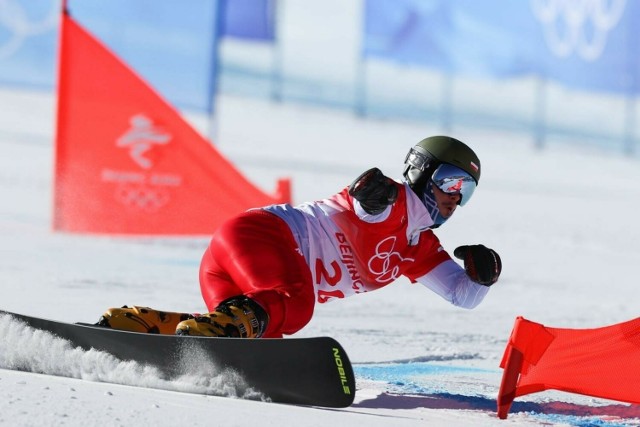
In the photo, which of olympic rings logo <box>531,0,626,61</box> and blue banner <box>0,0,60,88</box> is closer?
blue banner <box>0,0,60,88</box>

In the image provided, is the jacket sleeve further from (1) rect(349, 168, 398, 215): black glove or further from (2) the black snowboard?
(2) the black snowboard

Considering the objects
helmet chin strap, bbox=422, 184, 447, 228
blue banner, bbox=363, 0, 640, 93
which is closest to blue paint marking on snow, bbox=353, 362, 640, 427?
helmet chin strap, bbox=422, 184, 447, 228

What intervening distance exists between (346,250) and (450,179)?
19.3 inches

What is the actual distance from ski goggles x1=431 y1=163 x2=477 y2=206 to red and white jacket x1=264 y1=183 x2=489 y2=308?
0.37 feet

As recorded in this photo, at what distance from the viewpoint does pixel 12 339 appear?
12.8ft

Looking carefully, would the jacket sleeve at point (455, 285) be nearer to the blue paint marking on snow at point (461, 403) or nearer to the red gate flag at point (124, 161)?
the blue paint marking on snow at point (461, 403)

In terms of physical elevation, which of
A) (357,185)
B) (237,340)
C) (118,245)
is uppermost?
(357,185)

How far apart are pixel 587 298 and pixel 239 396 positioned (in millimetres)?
4557

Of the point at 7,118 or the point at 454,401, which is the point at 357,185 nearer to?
the point at 454,401

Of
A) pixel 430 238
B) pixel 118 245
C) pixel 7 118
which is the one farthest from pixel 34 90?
pixel 430 238

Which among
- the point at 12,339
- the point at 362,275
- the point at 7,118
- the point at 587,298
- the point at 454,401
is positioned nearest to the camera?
the point at 12,339

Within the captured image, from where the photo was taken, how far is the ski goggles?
4.47 m

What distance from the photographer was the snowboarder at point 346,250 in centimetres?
412

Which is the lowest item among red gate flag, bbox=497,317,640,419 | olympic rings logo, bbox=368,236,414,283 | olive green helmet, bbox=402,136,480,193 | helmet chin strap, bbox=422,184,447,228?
red gate flag, bbox=497,317,640,419
